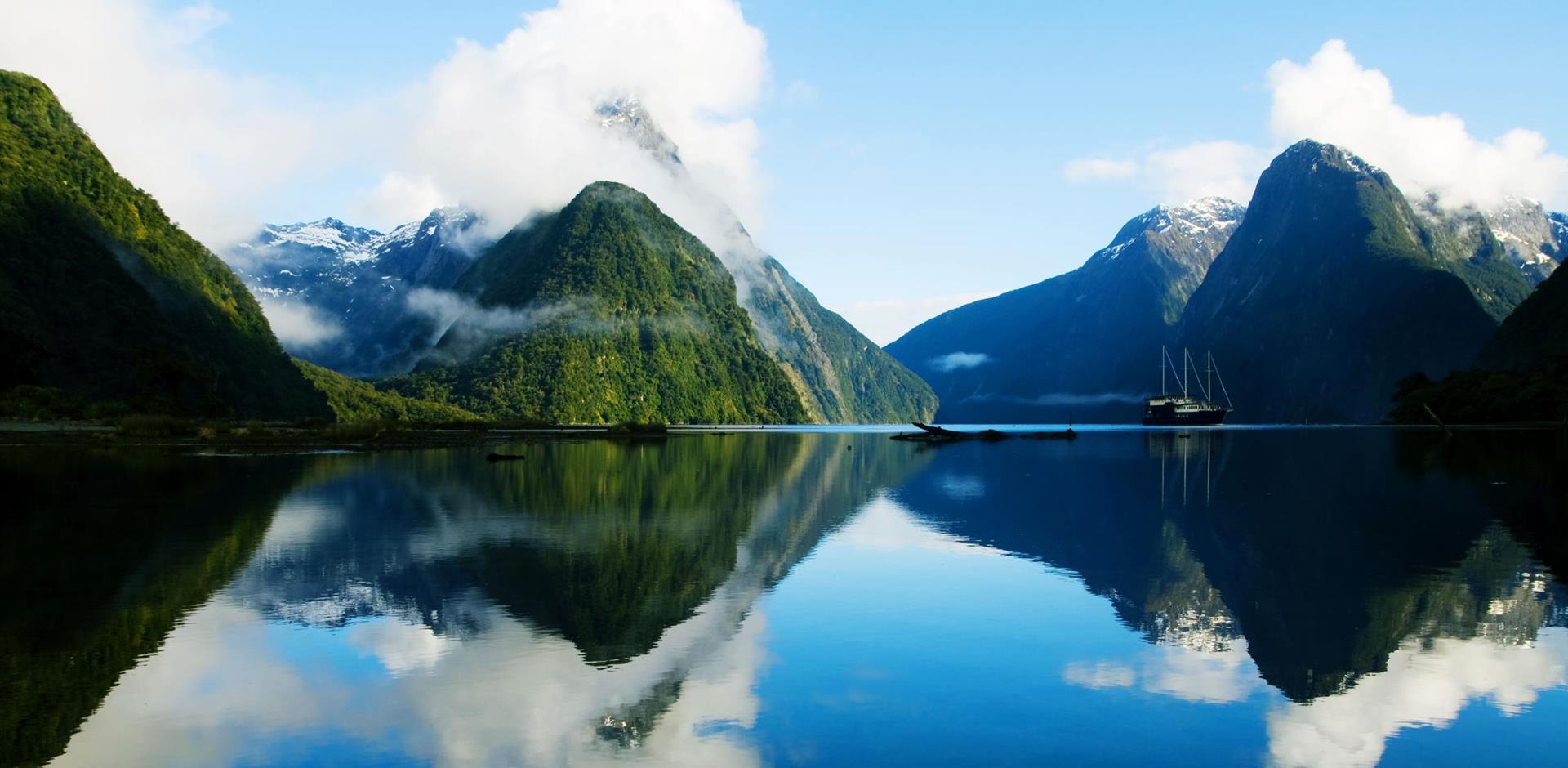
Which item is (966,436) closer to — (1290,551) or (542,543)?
(1290,551)

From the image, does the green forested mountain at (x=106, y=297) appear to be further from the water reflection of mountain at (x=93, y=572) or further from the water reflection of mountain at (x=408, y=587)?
the water reflection of mountain at (x=408, y=587)

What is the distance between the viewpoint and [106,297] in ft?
471

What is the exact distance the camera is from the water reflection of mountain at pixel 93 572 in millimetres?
16156

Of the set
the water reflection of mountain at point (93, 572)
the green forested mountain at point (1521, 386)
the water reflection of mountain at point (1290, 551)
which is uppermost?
the green forested mountain at point (1521, 386)

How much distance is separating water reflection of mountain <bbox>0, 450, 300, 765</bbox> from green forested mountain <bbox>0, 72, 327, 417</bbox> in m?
86.2

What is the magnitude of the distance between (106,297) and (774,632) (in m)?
155

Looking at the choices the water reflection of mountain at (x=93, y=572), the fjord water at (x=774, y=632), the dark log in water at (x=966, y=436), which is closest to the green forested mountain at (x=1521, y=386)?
the dark log in water at (x=966, y=436)

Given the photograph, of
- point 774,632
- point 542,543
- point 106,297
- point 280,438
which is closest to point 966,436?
point 280,438

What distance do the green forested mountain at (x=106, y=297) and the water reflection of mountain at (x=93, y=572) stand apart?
8617 centimetres

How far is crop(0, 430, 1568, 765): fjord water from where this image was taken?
1481 cm

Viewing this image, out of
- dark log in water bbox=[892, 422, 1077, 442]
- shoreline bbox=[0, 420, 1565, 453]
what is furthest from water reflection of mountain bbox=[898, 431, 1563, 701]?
dark log in water bbox=[892, 422, 1077, 442]

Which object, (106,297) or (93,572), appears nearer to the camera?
(93,572)

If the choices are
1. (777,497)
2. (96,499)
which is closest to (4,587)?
(96,499)

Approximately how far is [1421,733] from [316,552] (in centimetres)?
2884
